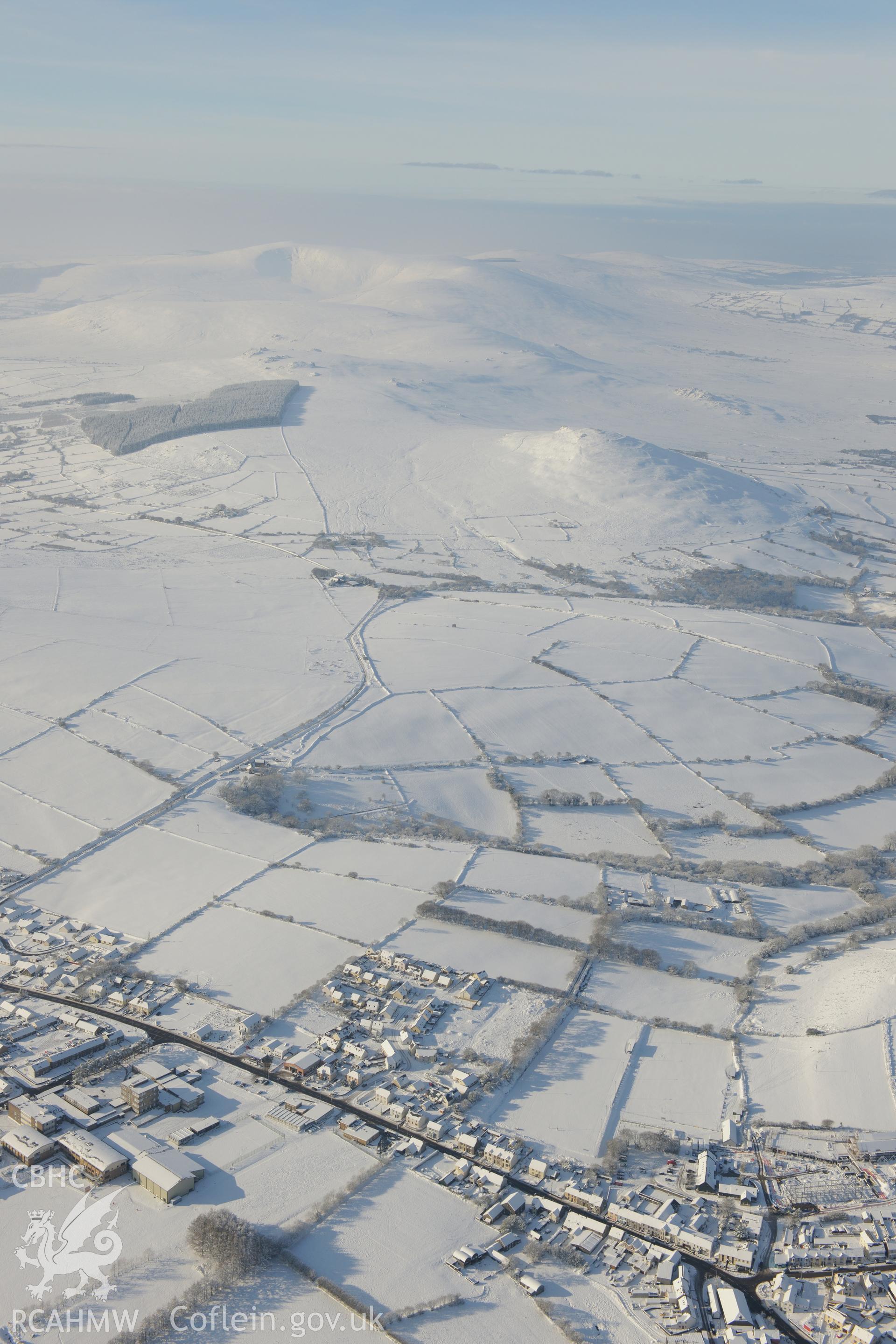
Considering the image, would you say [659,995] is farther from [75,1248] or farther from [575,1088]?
[75,1248]

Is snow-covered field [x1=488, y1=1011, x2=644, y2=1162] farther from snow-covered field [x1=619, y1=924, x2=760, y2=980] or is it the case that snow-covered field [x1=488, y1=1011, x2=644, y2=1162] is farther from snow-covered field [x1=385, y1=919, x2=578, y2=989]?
snow-covered field [x1=619, y1=924, x2=760, y2=980]

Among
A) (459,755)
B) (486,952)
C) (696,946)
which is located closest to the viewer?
(486,952)

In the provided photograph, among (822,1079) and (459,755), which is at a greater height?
(459,755)

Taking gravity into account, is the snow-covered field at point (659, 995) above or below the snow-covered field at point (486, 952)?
below

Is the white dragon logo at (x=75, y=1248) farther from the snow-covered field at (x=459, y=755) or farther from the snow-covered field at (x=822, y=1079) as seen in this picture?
the snow-covered field at (x=822, y=1079)

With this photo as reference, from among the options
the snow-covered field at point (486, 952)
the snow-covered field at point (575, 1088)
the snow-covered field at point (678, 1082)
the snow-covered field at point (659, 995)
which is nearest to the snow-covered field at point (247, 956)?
the snow-covered field at point (486, 952)

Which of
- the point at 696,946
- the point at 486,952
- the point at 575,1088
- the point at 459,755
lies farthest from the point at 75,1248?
the point at 459,755

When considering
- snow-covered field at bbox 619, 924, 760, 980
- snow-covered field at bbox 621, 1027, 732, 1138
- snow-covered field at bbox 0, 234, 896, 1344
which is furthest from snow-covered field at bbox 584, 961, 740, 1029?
snow-covered field at bbox 621, 1027, 732, 1138

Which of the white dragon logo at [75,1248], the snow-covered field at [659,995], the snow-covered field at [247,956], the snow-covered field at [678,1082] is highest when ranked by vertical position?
the white dragon logo at [75,1248]

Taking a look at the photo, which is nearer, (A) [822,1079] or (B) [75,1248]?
(B) [75,1248]
